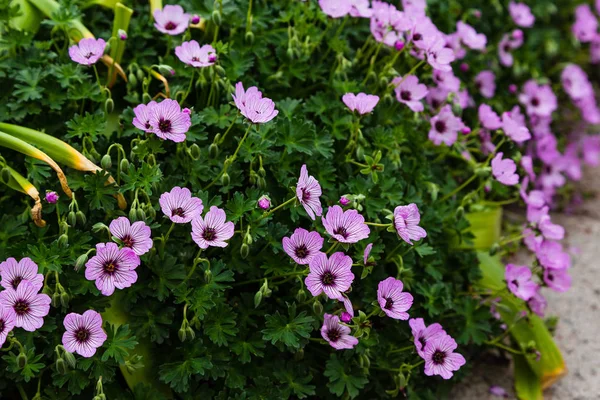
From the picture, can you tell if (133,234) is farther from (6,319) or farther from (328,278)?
(328,278)

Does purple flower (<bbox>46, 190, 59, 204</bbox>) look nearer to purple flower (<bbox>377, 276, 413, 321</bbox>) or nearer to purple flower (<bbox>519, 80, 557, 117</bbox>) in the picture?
purple flower (<bbox>377, 276, 413, 321</bbox>)

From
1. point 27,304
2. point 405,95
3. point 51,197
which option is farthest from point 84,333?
point 405,95

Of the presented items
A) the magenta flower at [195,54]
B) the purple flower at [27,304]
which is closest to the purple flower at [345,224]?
the magenta flower at [195,54]

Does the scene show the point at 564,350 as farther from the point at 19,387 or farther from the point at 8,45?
the point at 8,45

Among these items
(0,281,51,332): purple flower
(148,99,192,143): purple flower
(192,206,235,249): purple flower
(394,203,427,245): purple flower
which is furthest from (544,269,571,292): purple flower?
(0,281,51,332): purple flower

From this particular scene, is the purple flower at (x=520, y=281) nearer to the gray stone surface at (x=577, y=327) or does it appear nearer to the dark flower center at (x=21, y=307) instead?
the gray stone surface at (x=577, y=327)

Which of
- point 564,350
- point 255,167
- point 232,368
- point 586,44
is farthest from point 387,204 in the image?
point 586,44
